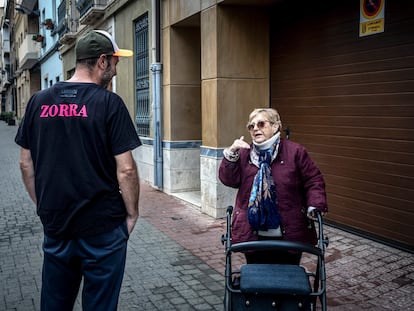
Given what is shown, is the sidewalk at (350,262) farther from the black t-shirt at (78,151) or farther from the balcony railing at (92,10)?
the balcony railing at (92,10)

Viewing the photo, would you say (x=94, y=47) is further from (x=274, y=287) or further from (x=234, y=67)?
(x=234, y=67)

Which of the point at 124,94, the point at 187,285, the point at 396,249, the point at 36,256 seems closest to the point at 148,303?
the point at 187,285

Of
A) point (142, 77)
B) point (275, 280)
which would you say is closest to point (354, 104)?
point (275, 280)

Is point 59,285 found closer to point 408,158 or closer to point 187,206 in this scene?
point 408,158

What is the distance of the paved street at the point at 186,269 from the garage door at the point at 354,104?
0.45 m

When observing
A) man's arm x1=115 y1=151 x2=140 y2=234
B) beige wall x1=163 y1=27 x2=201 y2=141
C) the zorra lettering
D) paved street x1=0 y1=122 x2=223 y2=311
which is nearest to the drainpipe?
beige wall x1=163 y1=27 x2=201 y2=141

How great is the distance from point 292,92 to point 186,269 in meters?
3.24

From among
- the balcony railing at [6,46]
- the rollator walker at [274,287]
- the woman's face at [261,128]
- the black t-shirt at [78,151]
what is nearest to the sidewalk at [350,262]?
the rollator walker at [274,287]

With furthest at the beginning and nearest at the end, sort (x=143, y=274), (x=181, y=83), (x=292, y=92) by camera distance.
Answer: (x=181, y=83), (x=292, y=92), (x=143, y=274)

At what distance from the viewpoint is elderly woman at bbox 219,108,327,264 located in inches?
126

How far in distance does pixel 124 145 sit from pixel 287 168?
1.18m

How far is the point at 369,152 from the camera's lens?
5953mm

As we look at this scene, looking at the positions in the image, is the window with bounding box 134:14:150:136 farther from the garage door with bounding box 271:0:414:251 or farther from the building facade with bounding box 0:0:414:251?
the garage door with bounding box 271:0:414:251

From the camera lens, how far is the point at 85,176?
266 centimetres
